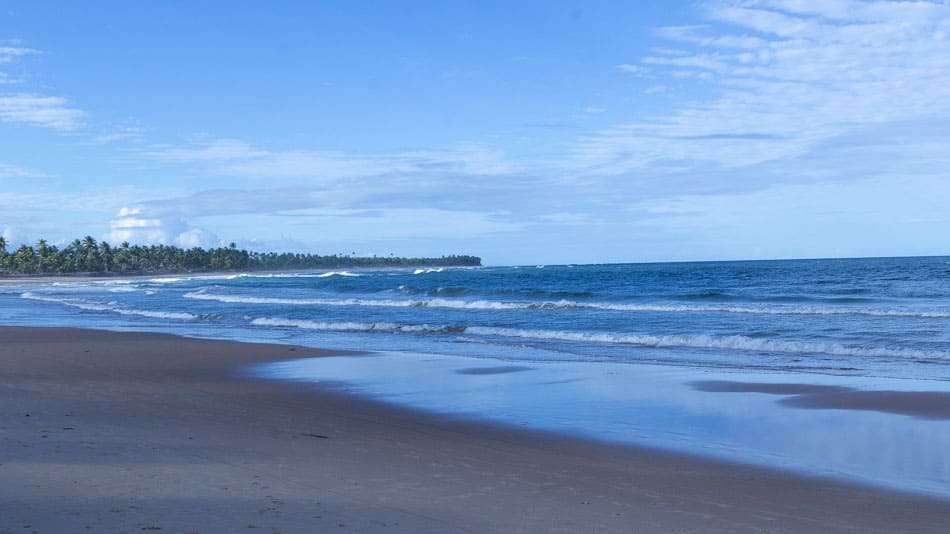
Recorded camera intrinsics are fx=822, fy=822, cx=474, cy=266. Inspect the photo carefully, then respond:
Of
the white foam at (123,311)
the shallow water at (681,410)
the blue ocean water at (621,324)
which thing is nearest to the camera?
the shallow water at (681,410)

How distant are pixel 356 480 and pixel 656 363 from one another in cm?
A: 1136

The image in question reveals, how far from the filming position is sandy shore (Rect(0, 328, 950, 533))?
5938mm

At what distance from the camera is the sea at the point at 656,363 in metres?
9.55

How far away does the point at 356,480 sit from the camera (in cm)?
716

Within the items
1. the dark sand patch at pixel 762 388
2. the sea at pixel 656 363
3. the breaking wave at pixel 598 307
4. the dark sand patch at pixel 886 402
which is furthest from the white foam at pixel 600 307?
the dark sand patch at pixel 886 402

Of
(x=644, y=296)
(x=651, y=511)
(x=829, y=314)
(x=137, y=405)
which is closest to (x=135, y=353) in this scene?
(x=137, y=405)

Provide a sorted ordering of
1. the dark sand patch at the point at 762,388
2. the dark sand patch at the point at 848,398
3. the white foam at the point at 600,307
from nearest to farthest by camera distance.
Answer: the dark sand patch at the point at 848,398
the dark sand patch at the point at 762,388
the white foam at the point at 600,307

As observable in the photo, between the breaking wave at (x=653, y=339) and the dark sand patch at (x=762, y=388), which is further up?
the breaking wave at (x=653, y=339)

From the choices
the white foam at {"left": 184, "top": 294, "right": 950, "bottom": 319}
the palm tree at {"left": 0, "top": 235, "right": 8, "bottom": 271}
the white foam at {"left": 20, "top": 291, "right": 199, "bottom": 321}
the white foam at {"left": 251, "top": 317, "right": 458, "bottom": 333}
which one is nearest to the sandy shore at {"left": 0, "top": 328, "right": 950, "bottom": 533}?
the white foam at {"left": 251, "top": 317, "right": 458, "bottom": 333}

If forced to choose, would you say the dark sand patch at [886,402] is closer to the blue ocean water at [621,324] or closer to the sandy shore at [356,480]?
the blue ocean water at [621,324]

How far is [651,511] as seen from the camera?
21.5 ft

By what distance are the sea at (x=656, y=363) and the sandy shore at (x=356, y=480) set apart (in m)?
0.88

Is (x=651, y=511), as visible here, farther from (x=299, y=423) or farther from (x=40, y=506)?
(x=299, y=423)

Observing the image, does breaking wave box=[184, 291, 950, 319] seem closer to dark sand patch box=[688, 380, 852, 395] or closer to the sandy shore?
dark sand patch box=[688, 380, 852, 395]
